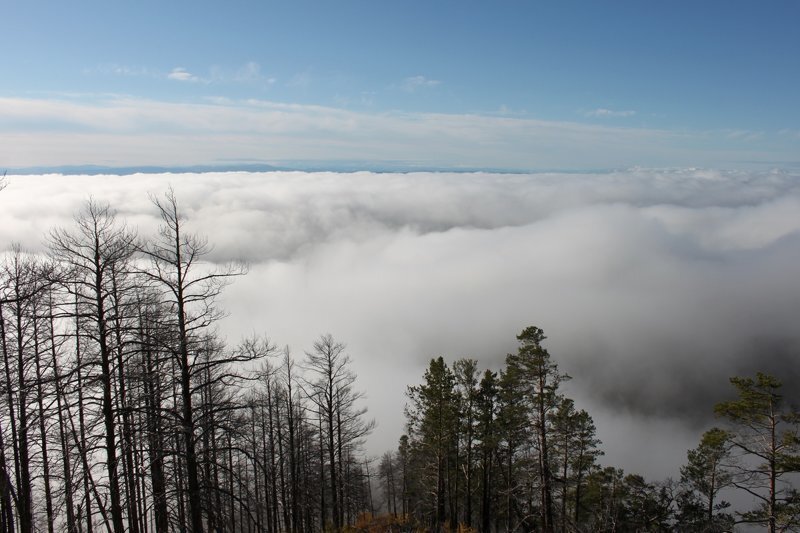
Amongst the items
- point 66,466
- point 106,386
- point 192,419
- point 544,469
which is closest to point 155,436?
point 192,419

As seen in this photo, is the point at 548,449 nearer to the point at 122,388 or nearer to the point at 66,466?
the point at 122,388

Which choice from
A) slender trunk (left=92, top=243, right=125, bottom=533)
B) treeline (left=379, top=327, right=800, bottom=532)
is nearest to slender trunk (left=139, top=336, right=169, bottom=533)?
slender trunk (left=92, top=243, right=125, bottom=533)

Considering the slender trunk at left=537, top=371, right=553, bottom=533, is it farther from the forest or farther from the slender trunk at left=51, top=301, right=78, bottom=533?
the slender trunk at left=51, top=301, right=78, bottom=533

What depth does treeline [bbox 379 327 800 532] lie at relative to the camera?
16.7m

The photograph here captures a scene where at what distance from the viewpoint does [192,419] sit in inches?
450

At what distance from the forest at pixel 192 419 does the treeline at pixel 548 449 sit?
0.12 metres

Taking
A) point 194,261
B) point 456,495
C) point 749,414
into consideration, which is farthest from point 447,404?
point 194,261

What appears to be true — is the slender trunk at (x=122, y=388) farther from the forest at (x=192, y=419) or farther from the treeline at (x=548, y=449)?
the treeline at (x=548, y=449)

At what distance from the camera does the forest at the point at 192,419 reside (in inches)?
404

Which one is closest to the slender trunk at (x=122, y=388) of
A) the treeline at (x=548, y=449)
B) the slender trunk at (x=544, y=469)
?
the treeline at (x=548, y=449)

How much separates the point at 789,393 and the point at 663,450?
51.8 meters

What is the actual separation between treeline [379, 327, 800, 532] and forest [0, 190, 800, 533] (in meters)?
0.12

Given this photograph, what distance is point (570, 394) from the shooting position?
13825 centimetres

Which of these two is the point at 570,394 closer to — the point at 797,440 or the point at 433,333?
the point at 433,333
